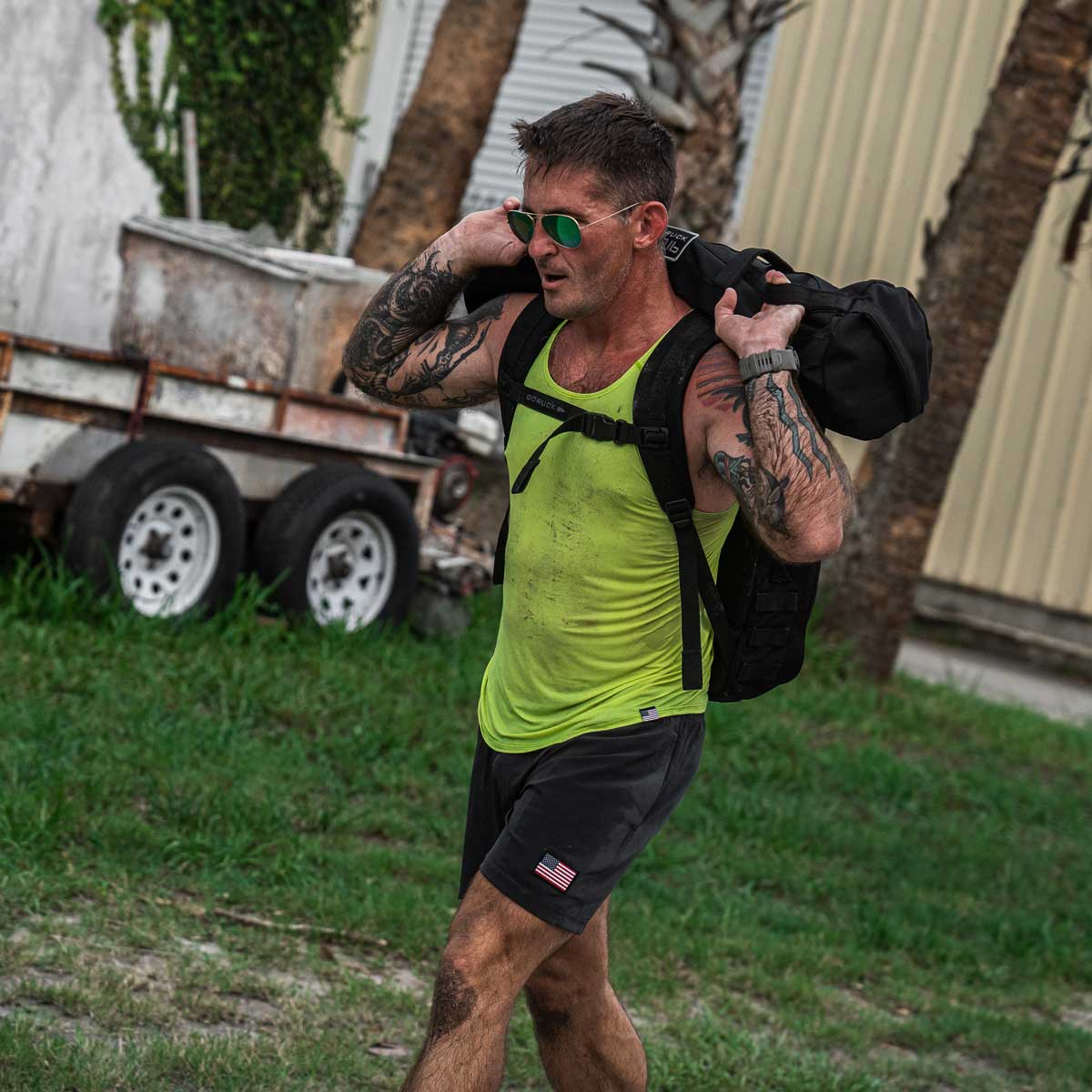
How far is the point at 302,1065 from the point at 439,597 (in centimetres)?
495

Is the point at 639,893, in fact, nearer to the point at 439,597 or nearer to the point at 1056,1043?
the point at 1056,1043

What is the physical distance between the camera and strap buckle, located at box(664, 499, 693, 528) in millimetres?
3229

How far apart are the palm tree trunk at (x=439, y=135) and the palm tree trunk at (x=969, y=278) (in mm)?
3061

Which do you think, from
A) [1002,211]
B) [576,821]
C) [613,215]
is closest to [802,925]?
[576,821]

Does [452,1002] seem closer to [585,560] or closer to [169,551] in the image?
[585,560]

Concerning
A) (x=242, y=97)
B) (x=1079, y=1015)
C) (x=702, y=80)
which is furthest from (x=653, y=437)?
(x=242, y=97)

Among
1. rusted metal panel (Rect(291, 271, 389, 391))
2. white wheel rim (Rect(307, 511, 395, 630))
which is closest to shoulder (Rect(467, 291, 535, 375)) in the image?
white wheel rim (Rect(307, 511, 395, 630))

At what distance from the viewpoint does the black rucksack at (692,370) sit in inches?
122

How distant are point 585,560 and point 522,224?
0.69 meters

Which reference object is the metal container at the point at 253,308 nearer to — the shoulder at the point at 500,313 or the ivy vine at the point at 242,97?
the ivy vine at the point at 242,97

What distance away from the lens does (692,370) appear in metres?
3.25

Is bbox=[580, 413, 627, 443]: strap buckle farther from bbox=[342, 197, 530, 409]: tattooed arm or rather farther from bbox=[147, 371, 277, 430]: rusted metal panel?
bbox=[147, 371, 277, 430]: rusted metal panel

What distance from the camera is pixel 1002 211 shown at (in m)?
10.0

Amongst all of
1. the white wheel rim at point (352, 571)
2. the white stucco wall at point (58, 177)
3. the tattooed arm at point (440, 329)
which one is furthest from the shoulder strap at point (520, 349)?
the white stucco wall at point (58, 177)
